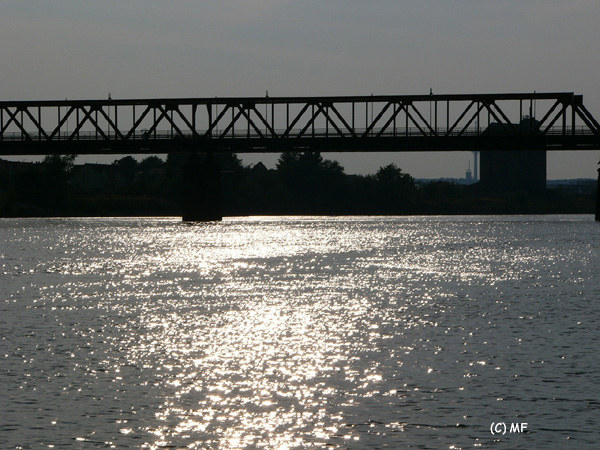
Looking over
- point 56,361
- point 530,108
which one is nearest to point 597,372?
point 56,361

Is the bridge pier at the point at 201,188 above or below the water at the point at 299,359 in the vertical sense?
above

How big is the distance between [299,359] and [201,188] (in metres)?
122

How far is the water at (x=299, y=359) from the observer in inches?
782

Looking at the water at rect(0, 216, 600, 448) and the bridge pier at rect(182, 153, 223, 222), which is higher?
the bridge pier at rect(182, 153, 223, 222)

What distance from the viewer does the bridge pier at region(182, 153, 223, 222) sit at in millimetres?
147250

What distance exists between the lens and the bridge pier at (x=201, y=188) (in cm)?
14725

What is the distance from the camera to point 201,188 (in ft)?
490

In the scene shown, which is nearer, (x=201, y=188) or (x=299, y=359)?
(x=299, y=359)

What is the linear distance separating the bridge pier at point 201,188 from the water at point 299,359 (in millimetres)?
85196

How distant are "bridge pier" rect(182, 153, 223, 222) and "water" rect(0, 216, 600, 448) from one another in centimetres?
8520

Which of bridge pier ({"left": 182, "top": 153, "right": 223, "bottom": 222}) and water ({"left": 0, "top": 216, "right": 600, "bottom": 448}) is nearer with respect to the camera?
water ({"left": 0, "top": 216, "right": 600, "bottom": 448})

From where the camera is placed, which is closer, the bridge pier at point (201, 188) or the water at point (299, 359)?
the water at point (299, 359)

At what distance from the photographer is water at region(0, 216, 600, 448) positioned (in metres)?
19.9

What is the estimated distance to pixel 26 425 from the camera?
65.9ft
